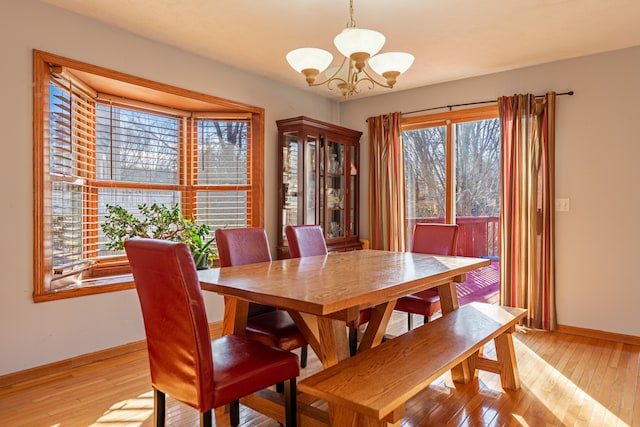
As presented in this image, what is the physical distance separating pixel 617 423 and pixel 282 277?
1856 millimetres

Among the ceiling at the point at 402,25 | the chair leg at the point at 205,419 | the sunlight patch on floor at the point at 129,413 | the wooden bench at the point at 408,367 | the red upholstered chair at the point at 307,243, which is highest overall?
the ceiling at the point at 402,25

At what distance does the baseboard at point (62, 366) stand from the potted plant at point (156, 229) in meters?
0.77

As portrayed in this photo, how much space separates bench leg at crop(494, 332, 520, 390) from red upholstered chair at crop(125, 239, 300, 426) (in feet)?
4.61

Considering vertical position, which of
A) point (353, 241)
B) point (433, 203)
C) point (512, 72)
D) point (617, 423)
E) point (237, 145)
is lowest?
point (617, 423)

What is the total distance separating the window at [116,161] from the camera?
9.23ft

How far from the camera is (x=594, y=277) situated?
11.8 ft

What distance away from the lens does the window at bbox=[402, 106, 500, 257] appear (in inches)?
166

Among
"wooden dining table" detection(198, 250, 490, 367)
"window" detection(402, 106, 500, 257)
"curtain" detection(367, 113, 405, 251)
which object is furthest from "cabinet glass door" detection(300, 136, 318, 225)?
"wooden dining table" detection(198, 250, 490, 367)

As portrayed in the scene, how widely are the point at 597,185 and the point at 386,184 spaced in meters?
2.01

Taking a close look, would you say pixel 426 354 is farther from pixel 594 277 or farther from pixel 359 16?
pixel 594 277

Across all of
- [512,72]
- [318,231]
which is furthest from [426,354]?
[512,72]

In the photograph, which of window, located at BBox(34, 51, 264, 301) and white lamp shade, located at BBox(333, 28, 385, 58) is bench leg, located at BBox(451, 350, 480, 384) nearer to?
white lamp shade, located at BBox(333, 28, 385, 58)

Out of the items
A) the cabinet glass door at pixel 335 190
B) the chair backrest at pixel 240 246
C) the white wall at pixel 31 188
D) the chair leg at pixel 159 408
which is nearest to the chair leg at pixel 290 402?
the chair leg at pixel 159 408

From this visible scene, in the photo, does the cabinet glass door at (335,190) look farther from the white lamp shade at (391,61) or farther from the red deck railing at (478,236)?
the white lamp shade at (391,61)
